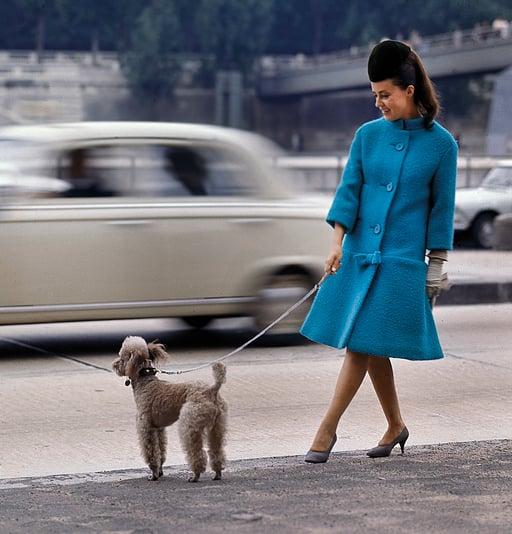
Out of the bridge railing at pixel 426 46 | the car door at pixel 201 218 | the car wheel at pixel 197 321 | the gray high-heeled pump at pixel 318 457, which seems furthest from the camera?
the bridge railing at pixel 426 46

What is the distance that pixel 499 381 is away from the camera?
7.94 metres

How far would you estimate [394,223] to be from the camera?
518cm

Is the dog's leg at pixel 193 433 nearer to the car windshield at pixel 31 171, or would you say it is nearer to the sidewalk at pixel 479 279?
the car windshield at pixel 31 171

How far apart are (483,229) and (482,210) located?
1.10 ft

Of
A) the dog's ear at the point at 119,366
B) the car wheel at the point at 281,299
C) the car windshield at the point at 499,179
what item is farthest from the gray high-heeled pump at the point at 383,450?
the car windshield at the point at 499,179

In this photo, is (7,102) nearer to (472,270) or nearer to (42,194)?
(472,270)

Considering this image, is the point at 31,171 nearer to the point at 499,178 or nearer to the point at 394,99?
the point at 394,99

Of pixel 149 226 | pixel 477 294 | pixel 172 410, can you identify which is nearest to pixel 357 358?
pixel 172 410

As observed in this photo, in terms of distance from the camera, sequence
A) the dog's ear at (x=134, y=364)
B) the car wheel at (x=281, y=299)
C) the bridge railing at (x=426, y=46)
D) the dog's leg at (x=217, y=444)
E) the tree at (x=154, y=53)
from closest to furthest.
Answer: the dog's leg at (x=217, y=444)
the dog's ear at (x=134, y=364)
the car wheel at (x=281, y=299)
the bridge railing at (x=426, y=46)
the tree at (x=154, y=53)

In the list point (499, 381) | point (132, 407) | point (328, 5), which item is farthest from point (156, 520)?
point (328, 5)

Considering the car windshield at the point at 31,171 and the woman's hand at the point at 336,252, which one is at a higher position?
the woman's hand at the point at 336,252

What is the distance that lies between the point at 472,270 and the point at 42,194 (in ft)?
27.1

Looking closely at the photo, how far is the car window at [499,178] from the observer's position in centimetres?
2191

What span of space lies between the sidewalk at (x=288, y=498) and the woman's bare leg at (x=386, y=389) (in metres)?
0.12
